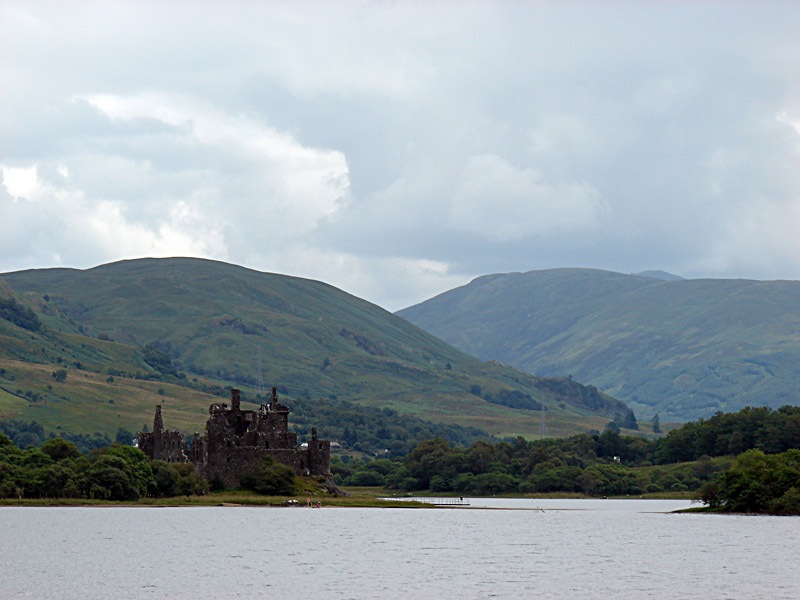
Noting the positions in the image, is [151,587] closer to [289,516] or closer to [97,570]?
[97,570]

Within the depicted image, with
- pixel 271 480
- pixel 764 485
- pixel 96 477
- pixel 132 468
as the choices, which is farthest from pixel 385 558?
pixel 271 480

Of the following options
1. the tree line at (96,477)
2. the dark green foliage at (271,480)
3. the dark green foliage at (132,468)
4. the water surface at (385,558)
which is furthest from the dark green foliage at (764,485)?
the dark green foliage at (132,468)

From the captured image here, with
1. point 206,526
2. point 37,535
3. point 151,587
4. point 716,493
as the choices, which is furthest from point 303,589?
point 716,493

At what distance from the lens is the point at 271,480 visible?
194m

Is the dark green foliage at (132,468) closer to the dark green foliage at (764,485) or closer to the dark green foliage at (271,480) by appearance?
the dark green foliage at (271,480)

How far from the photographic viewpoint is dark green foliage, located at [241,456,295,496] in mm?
193875

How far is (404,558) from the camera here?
386ft

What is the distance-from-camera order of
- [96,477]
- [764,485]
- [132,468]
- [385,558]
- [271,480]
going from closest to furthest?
1. [385,558]
2. [96,477]
3. [764,485]
4. [132,468]
5. [271,480]

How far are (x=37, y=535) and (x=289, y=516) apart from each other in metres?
55.0

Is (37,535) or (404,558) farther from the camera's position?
(37,535)

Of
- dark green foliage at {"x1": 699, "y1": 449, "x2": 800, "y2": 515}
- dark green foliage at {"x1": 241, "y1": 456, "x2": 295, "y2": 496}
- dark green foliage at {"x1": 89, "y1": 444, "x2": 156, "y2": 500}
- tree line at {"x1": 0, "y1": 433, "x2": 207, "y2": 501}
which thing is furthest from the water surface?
dark green foliage at {"x1": 241, "y1": 456, "x2": 295, "y2": 496}

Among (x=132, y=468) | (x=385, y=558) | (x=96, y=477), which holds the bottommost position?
(x=385, y=558)

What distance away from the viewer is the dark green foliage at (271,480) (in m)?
194

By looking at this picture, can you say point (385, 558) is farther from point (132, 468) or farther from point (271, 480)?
point (271, 480)
